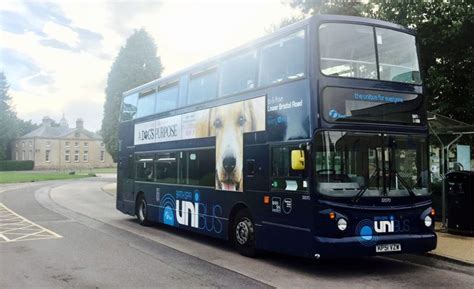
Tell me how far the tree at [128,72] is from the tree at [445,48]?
3820cm

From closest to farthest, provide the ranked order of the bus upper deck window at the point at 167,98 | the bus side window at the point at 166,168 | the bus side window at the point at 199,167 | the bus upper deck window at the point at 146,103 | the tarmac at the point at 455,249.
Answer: the tarmac at the point at 455,249
the bus side window at the point at 199,167
the bus side window at the point at 166,168
the bus upper deck window at the point at 167,98
the bus upper deck window at the point at 146,103

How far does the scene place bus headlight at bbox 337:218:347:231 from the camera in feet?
24.7

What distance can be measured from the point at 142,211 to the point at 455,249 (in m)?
8.67

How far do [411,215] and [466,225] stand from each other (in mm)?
3710

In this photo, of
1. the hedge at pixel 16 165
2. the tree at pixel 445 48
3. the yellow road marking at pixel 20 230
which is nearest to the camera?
the yellow road marking at pixel 20 230

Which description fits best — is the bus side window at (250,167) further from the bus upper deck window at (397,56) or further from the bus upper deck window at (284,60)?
the bus upper deck window at (397,56)

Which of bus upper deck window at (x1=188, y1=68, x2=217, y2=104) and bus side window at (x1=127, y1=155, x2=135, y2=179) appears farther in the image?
bus side window at (x1=127, y1=155, x2=135, y2=179)

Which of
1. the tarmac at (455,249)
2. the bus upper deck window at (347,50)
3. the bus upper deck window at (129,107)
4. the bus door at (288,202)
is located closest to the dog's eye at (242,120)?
the bus door at (288,202)

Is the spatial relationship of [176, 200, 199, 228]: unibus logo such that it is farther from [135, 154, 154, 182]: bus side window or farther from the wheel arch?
[135, 154, 154, 182]: bus side window

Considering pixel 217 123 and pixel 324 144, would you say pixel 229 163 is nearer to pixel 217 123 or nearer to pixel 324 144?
pixel 217 123

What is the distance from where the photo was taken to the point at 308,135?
7.75 m

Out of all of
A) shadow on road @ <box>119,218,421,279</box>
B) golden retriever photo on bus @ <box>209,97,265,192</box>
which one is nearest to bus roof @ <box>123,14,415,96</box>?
golden retriever photo on bus @ <box>209,97,265,192</box>

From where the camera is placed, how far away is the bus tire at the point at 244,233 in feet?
30.4

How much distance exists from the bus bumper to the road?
40 centimetres
